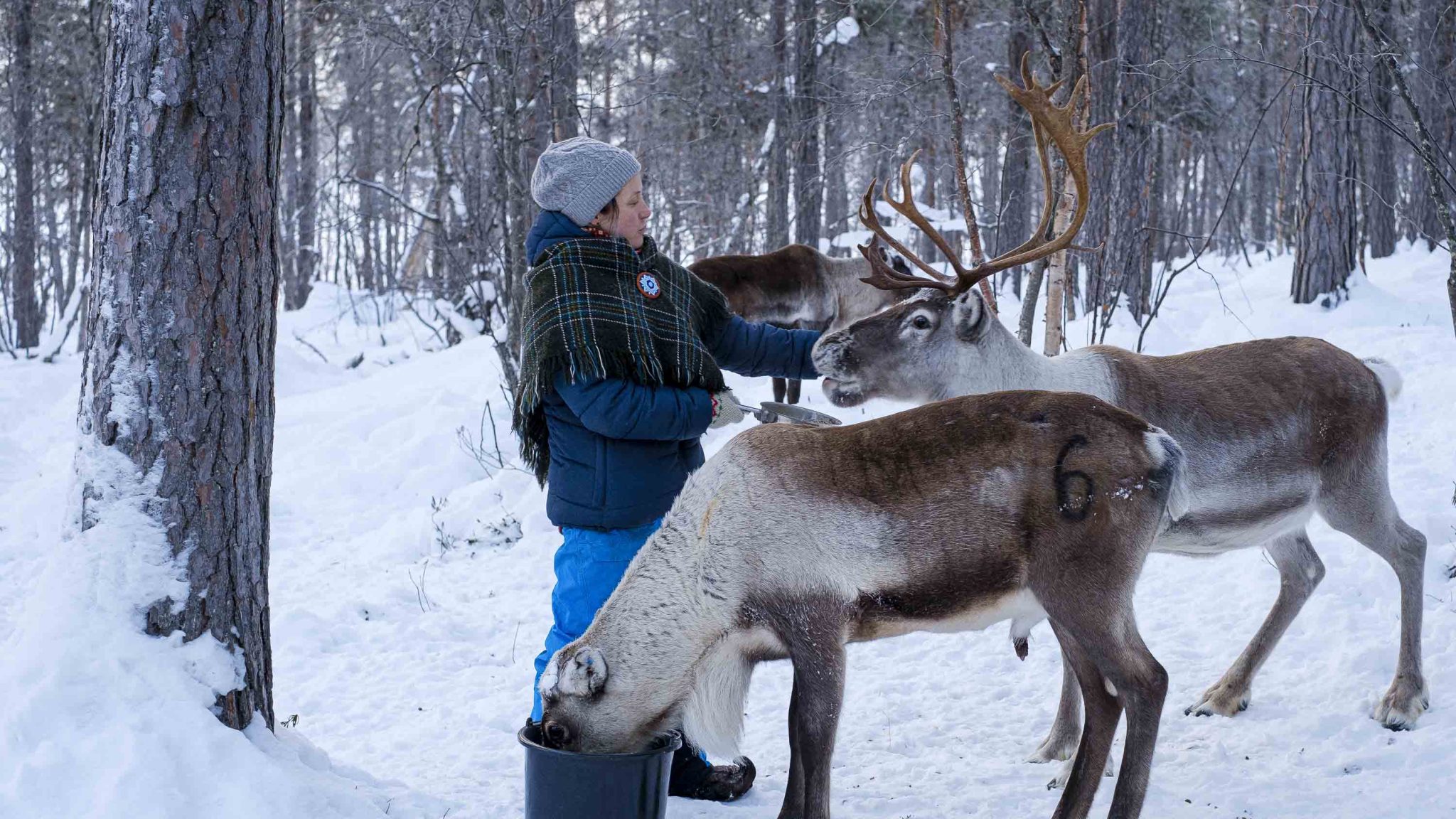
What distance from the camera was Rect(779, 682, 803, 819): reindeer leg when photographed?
301 centimetres

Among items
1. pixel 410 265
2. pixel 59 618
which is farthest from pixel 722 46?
pixel 59 618

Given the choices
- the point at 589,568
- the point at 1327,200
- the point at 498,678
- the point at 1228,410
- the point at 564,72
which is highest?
the point at 564,72

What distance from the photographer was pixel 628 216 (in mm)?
3426

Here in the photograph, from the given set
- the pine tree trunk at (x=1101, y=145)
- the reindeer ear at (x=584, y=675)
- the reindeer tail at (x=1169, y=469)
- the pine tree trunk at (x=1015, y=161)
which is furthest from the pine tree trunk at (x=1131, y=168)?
the reindeer ear at (x=584, y=675)

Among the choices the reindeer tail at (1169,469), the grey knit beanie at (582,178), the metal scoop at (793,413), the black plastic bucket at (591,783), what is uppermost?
the grey knit beanie at (582,178)

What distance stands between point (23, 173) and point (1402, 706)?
49.0 ft

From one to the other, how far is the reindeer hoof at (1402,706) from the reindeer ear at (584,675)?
273 centimetres

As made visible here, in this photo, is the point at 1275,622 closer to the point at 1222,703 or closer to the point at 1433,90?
the point at 1222,703

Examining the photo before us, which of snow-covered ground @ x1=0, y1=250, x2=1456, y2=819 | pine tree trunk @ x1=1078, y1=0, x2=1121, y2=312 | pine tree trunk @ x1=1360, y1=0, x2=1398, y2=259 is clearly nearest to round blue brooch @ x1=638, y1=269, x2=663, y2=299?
snow-covered ground @ x1=0, y1=250, x2=1456, y2=819

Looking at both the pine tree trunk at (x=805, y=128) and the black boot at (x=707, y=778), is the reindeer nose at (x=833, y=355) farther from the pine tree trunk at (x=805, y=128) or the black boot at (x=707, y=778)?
the pine tree trunk at (x=805, y=128)

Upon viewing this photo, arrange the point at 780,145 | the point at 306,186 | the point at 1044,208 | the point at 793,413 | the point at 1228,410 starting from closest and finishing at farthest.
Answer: the point at 793,413 → the point at 1228,410 → the point at 1044,208 → the point at 780,145 → the point at 306,186

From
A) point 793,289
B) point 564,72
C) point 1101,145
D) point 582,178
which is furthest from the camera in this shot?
point 564,72

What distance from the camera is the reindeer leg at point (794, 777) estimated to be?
3.01m

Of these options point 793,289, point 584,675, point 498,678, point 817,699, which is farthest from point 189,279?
point 793,289
